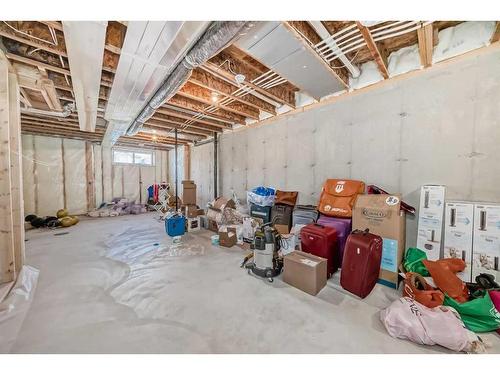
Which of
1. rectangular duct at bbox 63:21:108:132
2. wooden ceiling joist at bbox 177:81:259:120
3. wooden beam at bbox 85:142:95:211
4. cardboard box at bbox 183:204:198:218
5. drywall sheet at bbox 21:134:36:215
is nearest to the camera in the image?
rectangular duct at bbox 63:21:108:132

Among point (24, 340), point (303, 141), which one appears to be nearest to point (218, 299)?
point (24, 340)

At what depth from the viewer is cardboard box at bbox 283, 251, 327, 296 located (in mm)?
1957

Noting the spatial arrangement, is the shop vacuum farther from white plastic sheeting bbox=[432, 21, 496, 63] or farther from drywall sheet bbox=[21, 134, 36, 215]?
drywall sheet bbox=[21, 134, 36, 215]

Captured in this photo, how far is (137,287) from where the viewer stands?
6.86 feet

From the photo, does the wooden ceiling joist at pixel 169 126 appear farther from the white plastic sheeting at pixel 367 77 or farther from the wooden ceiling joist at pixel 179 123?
the white plastic sheeting at pixel 367 77

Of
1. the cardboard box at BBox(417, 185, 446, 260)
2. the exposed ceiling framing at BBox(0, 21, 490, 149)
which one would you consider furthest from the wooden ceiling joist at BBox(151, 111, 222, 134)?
the cardboard box at BBox(417, 185, 446, 260)

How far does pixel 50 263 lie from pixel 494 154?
549 cm

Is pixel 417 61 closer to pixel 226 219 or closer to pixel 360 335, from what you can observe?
pixel 360 335

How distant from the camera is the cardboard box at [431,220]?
7.03 feet

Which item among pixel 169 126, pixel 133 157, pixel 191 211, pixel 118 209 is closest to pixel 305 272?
pixel 191 211

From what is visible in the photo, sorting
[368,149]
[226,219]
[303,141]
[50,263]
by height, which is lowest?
[50,263]

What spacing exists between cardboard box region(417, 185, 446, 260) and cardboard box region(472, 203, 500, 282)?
0.85ft

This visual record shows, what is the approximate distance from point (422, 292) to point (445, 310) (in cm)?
19

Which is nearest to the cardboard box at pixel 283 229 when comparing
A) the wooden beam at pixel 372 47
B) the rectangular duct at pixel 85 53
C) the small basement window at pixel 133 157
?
the wooden beam at pixel 372 47
